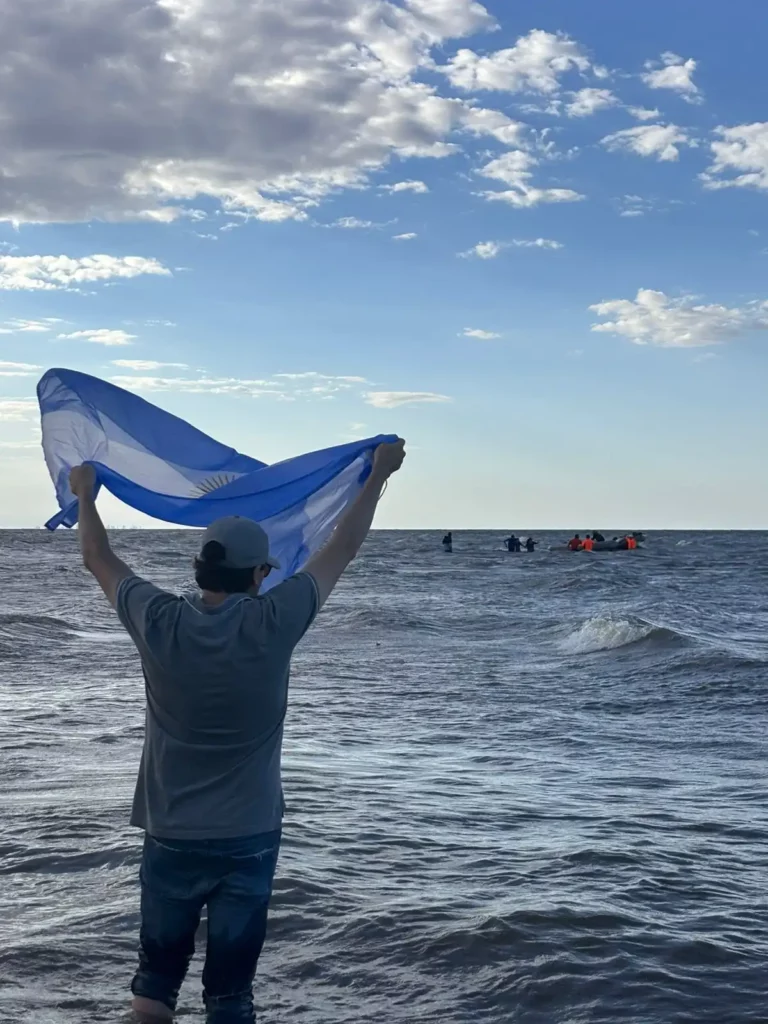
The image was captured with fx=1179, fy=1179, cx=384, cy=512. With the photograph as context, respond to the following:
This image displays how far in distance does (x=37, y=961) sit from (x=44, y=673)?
40.7ft

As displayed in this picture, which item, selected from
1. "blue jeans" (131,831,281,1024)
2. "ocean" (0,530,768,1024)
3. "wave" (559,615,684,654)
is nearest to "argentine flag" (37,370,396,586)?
"blue jeans" (131,831,281,1024)

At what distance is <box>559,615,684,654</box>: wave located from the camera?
22969mm

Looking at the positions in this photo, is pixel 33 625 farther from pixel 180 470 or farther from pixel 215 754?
pixel 215 754

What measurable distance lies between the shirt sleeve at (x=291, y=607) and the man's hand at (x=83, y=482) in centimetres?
105

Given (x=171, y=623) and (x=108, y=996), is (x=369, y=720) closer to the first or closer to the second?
(x=108, y=996)

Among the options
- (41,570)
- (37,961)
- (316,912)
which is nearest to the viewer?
(37,961)

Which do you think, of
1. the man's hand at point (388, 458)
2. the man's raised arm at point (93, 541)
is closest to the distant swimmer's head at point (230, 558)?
the man's raised arm at point (93, 541)

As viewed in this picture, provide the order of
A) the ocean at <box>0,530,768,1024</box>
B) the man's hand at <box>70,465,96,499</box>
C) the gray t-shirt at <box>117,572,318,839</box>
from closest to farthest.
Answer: the gray t-shirt at <box>117,572,318,839</box> < the man's hand at <box>70,465,96,499</box> < the ocean at <box>0,530,768,1024</box>

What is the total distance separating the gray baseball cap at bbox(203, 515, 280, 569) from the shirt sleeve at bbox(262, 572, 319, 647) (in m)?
0.14

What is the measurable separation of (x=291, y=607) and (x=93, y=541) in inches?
35.1

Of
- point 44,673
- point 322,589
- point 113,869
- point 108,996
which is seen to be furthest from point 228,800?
point 44,673

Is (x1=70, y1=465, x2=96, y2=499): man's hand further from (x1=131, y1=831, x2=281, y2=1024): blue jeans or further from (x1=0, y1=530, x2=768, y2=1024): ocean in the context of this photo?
(x1=0, y1=530, x2=768, y2=1024): ocean

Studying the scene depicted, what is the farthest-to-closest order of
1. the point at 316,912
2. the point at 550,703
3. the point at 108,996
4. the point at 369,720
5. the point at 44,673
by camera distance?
1. the point at 44,673
2. the point at 550,703
3. the point at 369,720
4. the point at 316,912
5. the point at 108,996

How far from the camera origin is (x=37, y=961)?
224 inches
